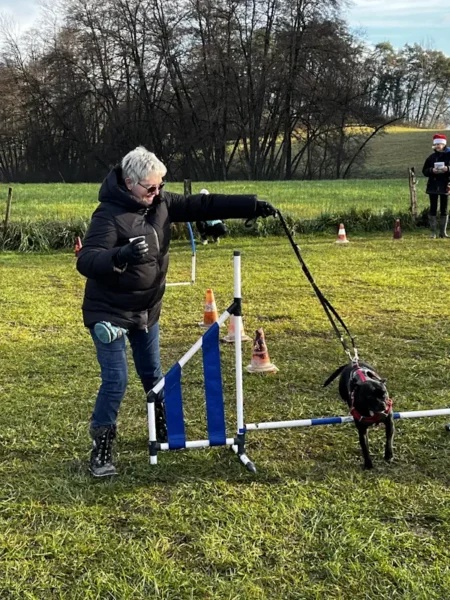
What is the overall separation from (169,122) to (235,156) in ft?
18.6

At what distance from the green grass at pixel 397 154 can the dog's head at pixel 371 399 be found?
117 feet

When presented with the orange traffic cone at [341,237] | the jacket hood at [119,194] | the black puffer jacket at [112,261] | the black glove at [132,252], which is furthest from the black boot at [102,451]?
the orange traffic cone at [341,237]

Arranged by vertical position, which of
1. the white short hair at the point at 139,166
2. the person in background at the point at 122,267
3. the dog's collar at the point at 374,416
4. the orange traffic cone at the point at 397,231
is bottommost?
the dog's collar at the point at 374,416

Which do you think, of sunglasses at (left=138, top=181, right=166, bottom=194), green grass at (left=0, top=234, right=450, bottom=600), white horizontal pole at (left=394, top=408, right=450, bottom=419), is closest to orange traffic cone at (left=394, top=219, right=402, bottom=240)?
green grass at (left=0, top=234, right=450, bottom=600)

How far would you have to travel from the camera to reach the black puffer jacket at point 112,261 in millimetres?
3170

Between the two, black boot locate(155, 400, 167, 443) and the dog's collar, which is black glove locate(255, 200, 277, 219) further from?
black boot locate(155, 400, 167, 443)

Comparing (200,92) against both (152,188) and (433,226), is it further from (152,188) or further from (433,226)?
(152,188)

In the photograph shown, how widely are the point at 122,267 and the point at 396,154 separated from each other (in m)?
48.1

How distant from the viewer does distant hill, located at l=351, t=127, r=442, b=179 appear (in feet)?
136

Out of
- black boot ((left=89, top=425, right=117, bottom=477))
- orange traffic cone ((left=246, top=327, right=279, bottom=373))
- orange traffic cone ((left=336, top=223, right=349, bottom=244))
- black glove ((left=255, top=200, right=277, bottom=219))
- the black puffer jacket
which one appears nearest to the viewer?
the black puffer jacket

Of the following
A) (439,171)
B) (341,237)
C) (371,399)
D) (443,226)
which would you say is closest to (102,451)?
(371,399)

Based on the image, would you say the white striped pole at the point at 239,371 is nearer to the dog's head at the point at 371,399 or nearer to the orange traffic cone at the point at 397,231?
the dog's head at the point at 371,399

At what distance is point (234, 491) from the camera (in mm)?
3291

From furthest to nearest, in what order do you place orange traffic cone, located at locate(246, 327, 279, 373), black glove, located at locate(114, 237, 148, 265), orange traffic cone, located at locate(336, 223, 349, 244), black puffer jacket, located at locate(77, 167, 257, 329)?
orange traffic cone, located at locate(336, 223, 349, 244)
orange traffic cone, located at locate(246, 327, 279, 373)
black puffer jacket, located at locate(77, 167, 257, 329)
black glove, located at locate(114, 237, 148, 265)
